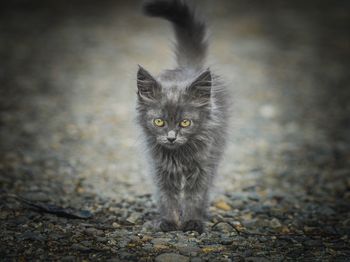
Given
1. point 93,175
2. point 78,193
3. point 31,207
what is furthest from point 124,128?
point 31,207

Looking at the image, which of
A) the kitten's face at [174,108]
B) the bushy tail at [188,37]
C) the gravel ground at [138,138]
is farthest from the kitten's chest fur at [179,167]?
the bushy tail at [188,37]

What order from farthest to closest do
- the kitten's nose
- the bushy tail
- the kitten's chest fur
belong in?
the bushy tail, the kitten's chest fur, the kitten's nose

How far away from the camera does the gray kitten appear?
3334 mm

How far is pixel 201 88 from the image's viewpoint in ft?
11.0

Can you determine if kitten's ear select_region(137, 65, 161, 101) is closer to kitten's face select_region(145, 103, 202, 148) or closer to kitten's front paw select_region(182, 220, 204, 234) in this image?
kitten's face select_region(145, 103, 202, 148)

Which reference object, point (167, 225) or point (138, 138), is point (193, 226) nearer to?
point (167, 225)

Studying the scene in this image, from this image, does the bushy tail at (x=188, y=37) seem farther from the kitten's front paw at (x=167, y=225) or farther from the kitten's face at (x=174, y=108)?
the kitten's front paw at (x=167, y=225)

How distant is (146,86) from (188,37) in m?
0.92

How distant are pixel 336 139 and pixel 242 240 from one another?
2.83 metres

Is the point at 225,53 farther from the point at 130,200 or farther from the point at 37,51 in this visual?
the point at 130,200

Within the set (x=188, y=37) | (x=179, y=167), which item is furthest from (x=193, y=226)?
(x=188, y=37)

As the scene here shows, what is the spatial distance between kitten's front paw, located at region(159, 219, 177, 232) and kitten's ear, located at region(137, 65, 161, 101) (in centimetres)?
99

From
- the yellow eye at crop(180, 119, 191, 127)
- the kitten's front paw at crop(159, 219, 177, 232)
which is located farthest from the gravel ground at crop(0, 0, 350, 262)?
the yellow eye at crop(180, 119, 191, 127)

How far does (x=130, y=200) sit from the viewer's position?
162 inches
